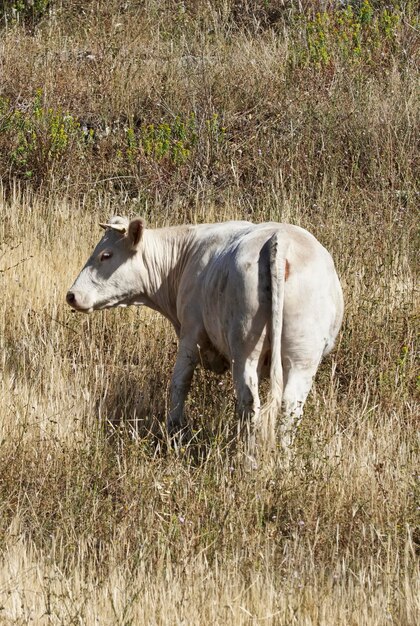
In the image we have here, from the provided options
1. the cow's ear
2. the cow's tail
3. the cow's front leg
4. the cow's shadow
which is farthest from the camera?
the cow's ear

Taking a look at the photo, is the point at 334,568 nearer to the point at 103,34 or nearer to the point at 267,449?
the point at 267,449

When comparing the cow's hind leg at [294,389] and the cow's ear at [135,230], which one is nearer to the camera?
the cow's hind leg at [294,389]

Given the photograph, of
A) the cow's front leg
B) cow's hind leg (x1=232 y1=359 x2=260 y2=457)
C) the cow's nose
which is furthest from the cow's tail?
the cow's nose

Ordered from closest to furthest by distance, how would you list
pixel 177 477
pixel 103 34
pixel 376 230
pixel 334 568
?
pixel 334 568 → pixel 177 477 → pixel 376 230 → pixel 103 34

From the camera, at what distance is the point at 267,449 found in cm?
686

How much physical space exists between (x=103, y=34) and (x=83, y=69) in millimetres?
1406

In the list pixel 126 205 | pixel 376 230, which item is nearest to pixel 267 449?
pixel 376 230

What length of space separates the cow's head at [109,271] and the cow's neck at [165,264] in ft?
0.40

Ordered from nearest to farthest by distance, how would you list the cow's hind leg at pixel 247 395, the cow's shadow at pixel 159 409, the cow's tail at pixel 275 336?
the cow's tail at pixel 275 336 < the cow's hind leg at pixel 247 395 < the cow's shadow at pixel 159 409

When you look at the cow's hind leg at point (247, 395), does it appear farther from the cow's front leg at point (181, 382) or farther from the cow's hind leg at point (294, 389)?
the cow's front leg at point (181, 382)

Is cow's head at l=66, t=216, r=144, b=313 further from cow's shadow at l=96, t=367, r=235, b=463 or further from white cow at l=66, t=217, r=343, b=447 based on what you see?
cow's shadow at l=96, t=367, r=235, b=463

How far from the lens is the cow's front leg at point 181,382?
25.6ft

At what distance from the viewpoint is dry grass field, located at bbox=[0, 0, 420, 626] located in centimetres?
570

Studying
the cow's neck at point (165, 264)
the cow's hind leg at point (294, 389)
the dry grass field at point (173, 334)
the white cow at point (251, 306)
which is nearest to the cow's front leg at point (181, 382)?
the white cow at point (251, 306)
